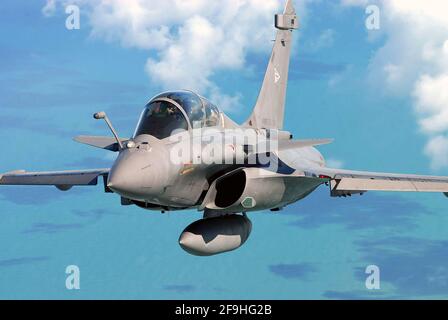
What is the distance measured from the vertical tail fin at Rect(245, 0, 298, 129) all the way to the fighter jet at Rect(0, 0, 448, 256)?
210cm

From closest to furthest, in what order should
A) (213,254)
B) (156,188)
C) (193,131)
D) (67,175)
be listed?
(156,188), (193,131), (213,254), (67,175)

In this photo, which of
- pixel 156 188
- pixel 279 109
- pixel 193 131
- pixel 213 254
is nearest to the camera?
pixel 156 188

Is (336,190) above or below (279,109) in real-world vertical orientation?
below

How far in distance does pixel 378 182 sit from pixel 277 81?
7.16 meters

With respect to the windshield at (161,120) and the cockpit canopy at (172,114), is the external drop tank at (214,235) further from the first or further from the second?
the windshield at (161,120)

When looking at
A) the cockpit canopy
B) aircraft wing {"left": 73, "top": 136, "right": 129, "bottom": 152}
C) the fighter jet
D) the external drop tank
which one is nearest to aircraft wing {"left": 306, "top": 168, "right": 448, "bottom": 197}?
the fighter jet

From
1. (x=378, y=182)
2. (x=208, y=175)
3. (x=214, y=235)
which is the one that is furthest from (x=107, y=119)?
(x=378, y=182)

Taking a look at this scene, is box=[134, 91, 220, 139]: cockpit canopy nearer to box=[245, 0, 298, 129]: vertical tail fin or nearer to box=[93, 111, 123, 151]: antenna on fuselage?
box=[93, 111, 123, 151]: antenna on fuselage

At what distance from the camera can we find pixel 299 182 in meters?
21.5

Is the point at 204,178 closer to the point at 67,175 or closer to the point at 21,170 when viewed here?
the point at 67,175

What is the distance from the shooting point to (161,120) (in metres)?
18.7

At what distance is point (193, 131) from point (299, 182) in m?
3.80

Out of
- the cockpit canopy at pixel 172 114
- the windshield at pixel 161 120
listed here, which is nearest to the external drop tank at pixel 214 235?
the cockpit canopy at pixel 172 114

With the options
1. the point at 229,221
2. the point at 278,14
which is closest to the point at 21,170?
the point at 229,221
